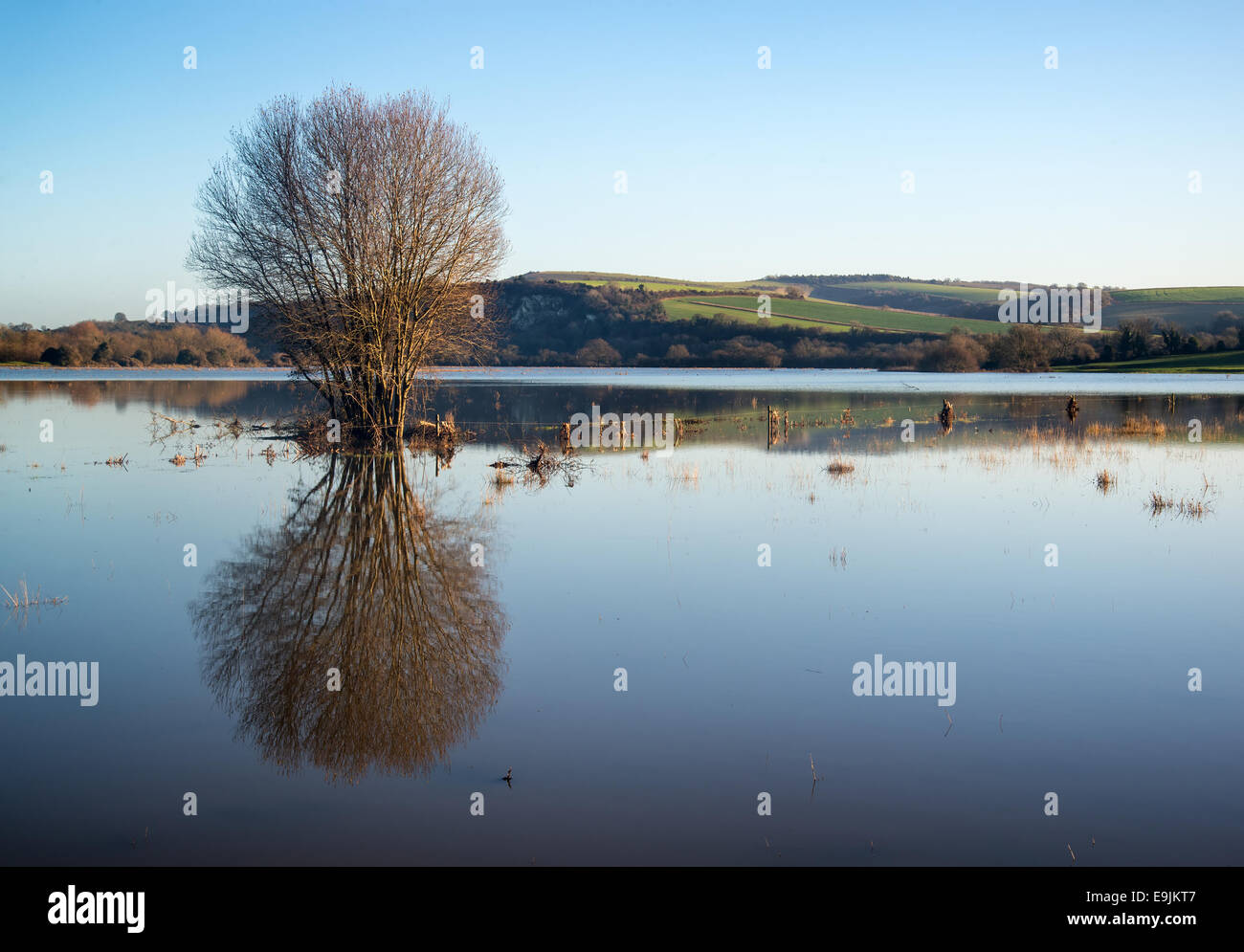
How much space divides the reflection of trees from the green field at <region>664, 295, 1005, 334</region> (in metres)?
120

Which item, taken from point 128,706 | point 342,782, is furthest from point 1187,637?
point 128,706

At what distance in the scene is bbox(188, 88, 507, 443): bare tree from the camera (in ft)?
92.4

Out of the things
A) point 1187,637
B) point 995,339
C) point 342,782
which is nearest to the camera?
point 342,782

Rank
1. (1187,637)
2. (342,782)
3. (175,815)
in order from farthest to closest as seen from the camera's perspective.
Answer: (1187,637), (342,782), (175,815)

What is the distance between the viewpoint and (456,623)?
10570mm

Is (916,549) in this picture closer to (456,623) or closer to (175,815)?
(456,623)

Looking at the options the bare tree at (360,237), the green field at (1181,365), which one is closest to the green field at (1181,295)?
the green field at (1181,365)

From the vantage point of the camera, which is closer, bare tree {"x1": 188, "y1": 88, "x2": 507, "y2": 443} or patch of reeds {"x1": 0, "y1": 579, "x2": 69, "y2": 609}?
patch of reeds {"x1": 0, "y1": 579, "x2": 69, "y2": 609}

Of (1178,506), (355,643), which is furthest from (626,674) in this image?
(1178,506)

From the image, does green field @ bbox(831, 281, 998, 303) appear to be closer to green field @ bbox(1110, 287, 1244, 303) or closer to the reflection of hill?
green field @ bbox(1110, 287, 1244, 303)

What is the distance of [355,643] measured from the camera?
32.0ft

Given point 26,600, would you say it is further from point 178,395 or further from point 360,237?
point 178,395

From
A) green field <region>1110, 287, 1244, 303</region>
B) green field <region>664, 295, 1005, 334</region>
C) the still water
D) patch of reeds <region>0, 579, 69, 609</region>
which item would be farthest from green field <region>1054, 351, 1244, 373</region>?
patch of reeds <region>0, 579, 69, 609</region>

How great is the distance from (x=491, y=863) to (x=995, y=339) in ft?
358
